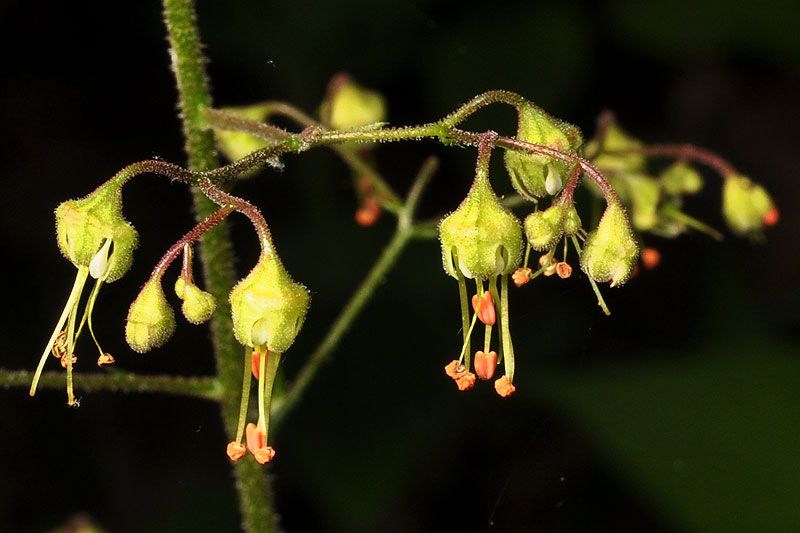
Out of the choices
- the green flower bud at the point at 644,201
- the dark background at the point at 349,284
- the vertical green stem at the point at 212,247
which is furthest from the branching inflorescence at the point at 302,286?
the dark background at the point at 349,284

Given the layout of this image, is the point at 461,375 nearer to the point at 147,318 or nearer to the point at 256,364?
the point at 256,364

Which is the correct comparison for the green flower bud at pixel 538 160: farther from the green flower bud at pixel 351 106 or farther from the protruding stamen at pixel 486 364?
the green flower bud at pixel 351 106

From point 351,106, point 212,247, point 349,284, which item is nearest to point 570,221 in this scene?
point 212,247

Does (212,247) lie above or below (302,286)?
below

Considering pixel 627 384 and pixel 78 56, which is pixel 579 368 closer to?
pixel 627 384

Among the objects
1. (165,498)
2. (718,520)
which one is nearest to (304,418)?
(165,498)
